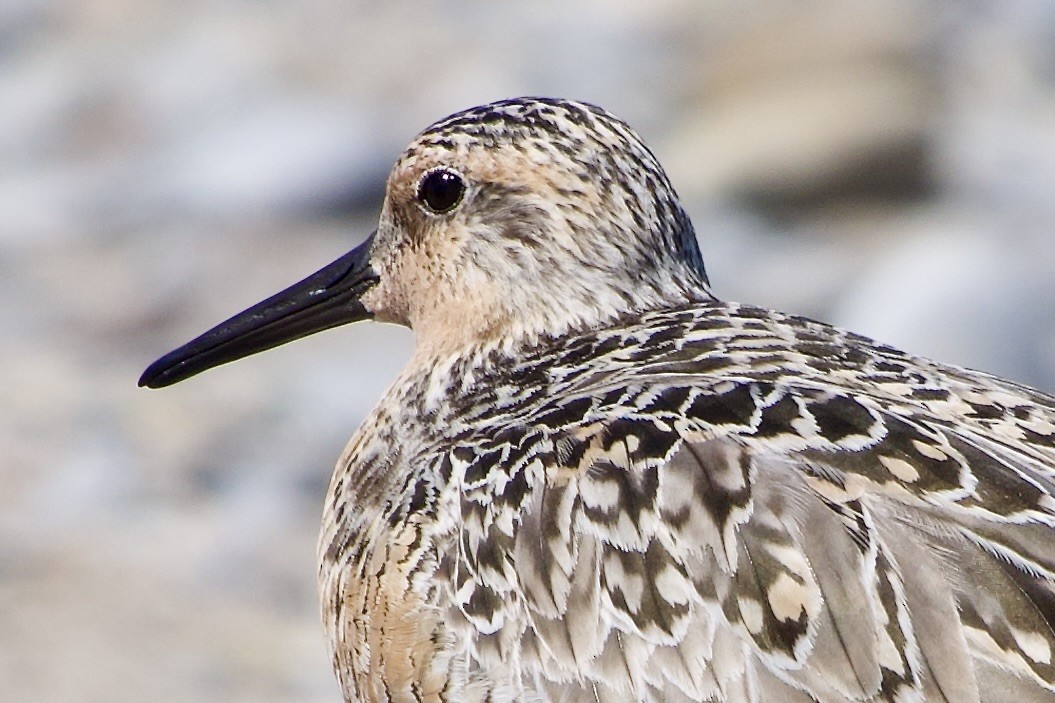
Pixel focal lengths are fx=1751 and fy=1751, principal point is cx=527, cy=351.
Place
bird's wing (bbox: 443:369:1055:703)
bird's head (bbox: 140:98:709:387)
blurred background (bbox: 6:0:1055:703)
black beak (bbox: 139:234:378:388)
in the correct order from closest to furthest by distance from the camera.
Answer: bird's wing (bbox: 443:369:1055:703), bird's head (bbox: 140:98:709:387), black beak (bbox: 139:234:378:388), blurred background (bbox: 6:0:1055:703)

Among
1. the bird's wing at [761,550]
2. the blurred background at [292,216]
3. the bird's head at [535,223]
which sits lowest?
the bird's wing at [761,550]

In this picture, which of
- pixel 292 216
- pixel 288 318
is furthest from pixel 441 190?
pixel 292 216

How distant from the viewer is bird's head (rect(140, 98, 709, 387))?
4.16 meters

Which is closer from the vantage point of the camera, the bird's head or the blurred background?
the bird's head

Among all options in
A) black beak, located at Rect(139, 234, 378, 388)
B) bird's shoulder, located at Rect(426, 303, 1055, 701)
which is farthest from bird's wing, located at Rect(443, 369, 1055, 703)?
black beak, located at Rect(139, 234, 378, 388)

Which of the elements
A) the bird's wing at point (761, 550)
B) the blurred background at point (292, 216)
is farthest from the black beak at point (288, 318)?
the blurred background at point (292, 216)

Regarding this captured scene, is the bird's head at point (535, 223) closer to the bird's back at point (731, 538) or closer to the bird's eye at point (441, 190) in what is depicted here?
the bird's eye at point (441, 190)

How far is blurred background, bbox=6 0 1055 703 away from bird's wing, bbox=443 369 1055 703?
407cm

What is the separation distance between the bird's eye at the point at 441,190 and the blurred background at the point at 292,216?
355 centimetres

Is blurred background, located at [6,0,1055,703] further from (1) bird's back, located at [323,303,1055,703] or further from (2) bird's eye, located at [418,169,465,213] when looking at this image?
(1) bird's back, located at [323,303,1055,703]

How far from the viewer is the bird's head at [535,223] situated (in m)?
4.16

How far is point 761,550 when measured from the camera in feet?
10.5

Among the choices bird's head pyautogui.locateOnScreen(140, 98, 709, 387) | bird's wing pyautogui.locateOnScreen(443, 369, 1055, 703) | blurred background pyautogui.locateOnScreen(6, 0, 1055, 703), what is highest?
blurred background pyautogui.locateOnScreen(6, 0, 1055, 703)

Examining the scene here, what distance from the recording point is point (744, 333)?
13.0ft
